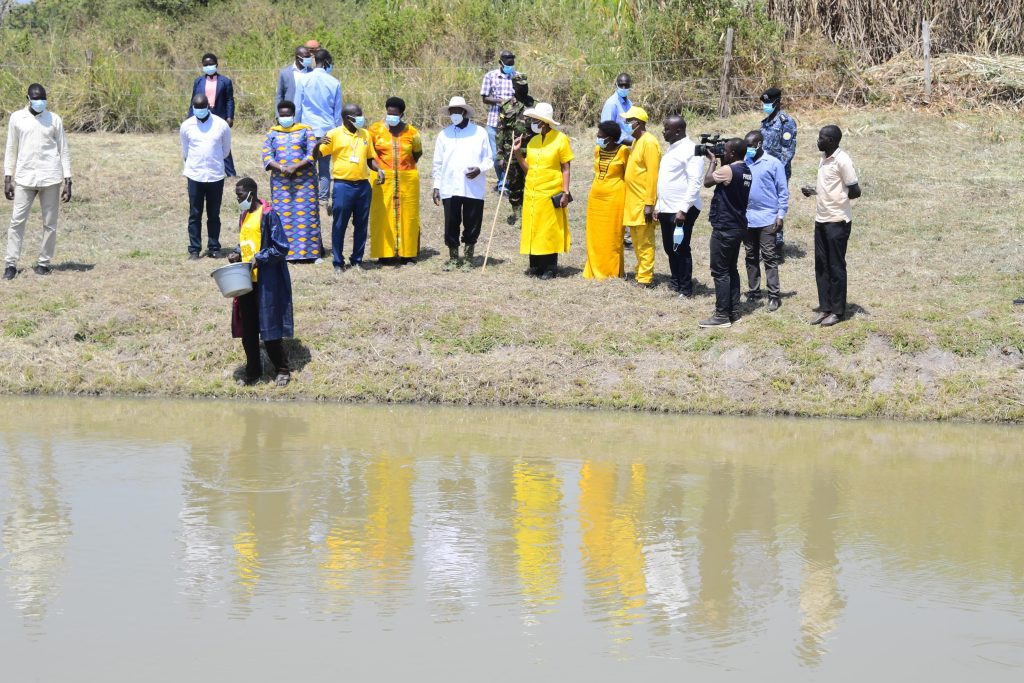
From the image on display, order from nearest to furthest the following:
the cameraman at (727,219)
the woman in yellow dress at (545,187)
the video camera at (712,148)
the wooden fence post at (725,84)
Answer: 1. the cameraman at (727,219)
2. the video camera at (712,148)
3. the woman in yellow dress at (545,187)
4. the wooden fence post at (725,84)

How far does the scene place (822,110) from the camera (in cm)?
2034

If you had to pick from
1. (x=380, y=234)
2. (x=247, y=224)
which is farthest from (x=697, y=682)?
(x=380, y=234)

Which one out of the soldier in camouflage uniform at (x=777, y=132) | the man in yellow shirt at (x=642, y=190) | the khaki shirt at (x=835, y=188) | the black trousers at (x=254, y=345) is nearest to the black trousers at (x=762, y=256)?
the khaki shirt at (x=835, y=188)

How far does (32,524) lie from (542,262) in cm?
699

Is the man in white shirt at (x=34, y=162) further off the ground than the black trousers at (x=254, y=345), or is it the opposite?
the man in white shirt at (x=34, y=162)

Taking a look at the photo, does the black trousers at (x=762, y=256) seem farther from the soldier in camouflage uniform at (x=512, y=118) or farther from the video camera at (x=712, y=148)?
the soldier in camouflage uniform at (x=512, y=118)

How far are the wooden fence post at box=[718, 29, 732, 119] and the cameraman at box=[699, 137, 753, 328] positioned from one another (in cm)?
849

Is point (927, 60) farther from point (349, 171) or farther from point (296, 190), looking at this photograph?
point (296, 190)

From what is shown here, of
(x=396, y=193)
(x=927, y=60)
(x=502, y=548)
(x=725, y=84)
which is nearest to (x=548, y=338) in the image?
(x=396, y=193)

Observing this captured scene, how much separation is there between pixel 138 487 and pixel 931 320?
22.8ft

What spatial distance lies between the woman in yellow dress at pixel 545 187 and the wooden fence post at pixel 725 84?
7.46m

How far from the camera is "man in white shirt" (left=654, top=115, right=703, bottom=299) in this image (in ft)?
39.7

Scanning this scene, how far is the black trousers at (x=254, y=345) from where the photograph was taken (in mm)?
10617

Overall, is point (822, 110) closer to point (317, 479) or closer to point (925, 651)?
point (317, 479)
